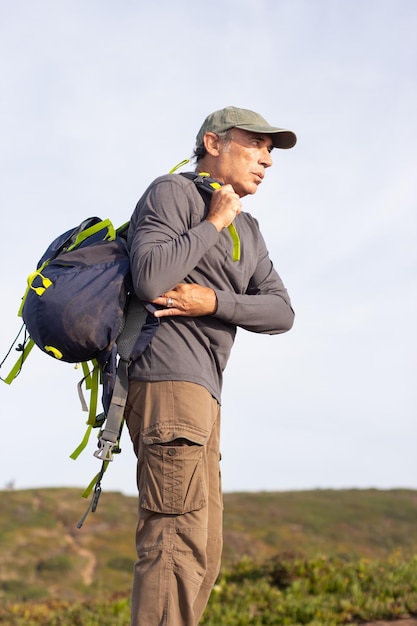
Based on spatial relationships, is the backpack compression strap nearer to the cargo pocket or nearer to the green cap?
the cargo pocket

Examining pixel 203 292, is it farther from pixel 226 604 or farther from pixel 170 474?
pixel 226 604

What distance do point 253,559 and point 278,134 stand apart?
7792 mm

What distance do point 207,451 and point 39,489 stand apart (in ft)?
98.5

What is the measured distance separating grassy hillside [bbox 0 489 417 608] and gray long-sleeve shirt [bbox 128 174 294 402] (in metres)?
13.6

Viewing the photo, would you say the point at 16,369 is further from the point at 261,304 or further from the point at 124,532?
the point at 124,532

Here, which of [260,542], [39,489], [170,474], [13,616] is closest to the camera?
[170,474]

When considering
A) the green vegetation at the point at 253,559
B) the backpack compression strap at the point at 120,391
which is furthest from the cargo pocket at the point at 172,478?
the green vegetation at the point at 253,559

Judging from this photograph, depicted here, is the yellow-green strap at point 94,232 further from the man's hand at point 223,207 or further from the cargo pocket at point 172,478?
the cargo pocket at point 172,478

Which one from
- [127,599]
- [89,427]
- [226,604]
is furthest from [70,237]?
[127,599]

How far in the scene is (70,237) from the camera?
4.06 metres

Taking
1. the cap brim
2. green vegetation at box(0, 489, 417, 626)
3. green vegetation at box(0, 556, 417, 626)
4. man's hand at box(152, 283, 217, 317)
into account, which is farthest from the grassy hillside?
man's hand at box(152, 283, 217, 317)

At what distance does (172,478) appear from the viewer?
11.7 feet

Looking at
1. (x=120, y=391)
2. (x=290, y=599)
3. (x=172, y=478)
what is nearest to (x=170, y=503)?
(x=172, y=478)

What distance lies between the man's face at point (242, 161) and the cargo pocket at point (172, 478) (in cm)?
151
